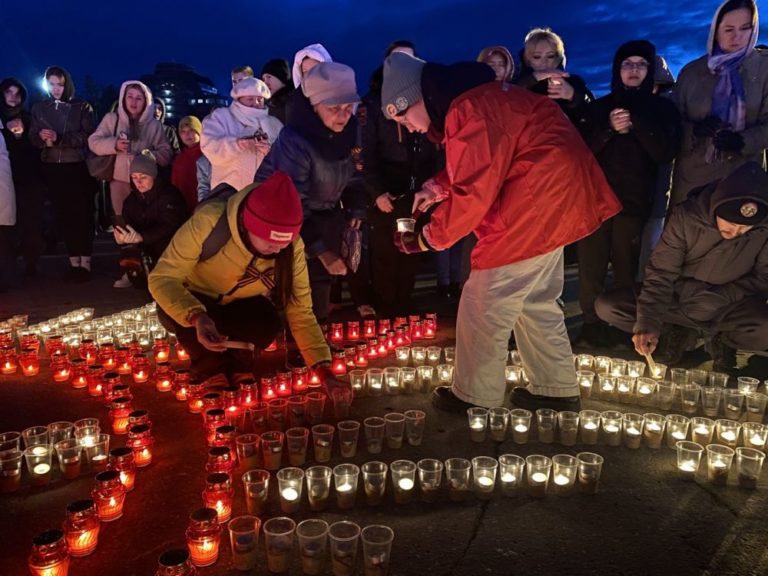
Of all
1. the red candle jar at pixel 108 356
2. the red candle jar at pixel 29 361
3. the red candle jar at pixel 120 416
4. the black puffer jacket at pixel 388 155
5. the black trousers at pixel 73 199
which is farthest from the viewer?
the black trousers at pixel 73 199

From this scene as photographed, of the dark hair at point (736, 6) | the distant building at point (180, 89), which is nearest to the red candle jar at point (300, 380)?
the dark hair at point (736, 6)

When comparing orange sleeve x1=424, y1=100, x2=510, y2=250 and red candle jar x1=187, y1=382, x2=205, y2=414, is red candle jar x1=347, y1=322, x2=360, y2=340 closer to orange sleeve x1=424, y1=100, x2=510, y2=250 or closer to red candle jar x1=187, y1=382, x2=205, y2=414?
red candle jar x1=187, y1=382, x2=205, y2=414

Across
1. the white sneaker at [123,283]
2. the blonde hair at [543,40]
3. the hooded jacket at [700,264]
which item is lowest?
the white sneaker at [123,283]

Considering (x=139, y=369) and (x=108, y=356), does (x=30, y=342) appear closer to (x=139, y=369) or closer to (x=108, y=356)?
(x=108, y=356)

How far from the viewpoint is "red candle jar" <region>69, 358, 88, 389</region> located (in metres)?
4.53

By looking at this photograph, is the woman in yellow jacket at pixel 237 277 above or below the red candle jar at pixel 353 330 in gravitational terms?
above

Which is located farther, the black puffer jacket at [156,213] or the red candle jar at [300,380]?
the black puffer jacket at [156,213]

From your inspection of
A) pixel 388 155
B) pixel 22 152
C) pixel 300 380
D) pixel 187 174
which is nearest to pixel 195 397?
pixel 300 380

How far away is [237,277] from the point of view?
426 cm

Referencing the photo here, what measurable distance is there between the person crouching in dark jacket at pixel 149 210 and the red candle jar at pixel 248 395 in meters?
3.23

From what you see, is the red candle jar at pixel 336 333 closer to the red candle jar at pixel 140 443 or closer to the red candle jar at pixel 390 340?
the red candle jar at pixel 390 340

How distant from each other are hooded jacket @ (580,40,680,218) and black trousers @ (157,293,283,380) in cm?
322

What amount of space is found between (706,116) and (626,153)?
71 cm

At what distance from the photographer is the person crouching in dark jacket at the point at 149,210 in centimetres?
669
